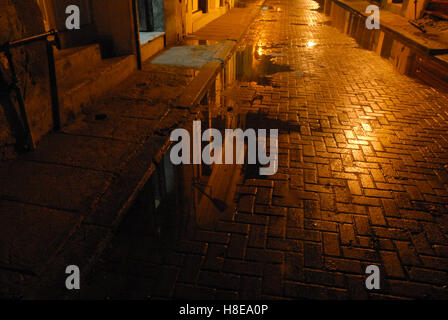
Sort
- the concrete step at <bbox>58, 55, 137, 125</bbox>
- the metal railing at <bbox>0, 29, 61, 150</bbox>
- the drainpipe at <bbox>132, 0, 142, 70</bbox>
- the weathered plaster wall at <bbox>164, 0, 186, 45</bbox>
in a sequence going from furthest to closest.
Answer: the weathered plaster wall at <bbox>164, 0, 186, 45</bbox>, the drainpipe at <bbox>132, 0, 142, 70</bbox>, the concrete step at <bbox>58, 55, 137, 125</bbox>, the metal railing at <bbox>0, 29, 61, 150</bbox>

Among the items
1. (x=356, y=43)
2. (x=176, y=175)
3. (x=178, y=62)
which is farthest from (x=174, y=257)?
(x=356, y=43)

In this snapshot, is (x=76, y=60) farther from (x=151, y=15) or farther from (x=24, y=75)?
(x=151, y=15)

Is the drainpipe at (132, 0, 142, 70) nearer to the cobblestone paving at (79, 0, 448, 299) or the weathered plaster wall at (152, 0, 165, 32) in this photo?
the weathered plaster wall at (152, 0, 165, 32)

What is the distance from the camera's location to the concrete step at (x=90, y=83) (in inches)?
200

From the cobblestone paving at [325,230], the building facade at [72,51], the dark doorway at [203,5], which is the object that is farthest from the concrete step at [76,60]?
the dark doorway at [203,5]

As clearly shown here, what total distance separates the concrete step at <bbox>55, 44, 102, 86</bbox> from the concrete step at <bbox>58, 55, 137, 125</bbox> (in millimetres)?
71

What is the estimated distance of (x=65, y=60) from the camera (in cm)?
560

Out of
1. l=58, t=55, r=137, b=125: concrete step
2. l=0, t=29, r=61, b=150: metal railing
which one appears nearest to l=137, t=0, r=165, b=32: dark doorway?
l=58, t=55, r=137, b=125: concrete step

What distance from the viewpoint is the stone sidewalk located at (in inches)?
104

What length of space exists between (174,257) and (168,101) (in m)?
3.82

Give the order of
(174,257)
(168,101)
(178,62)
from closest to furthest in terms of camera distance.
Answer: (174,257) → (168,101) → (178,62)

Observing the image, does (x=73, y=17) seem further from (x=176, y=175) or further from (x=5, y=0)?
(x=176, y=175)

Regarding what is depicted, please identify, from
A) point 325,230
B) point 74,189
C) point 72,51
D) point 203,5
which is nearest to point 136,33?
point 72,51
